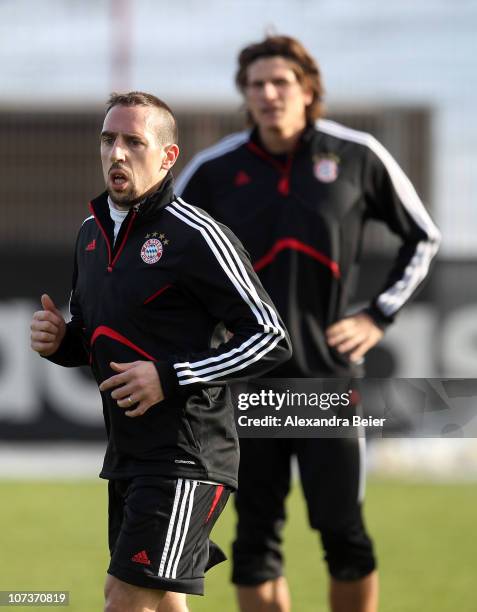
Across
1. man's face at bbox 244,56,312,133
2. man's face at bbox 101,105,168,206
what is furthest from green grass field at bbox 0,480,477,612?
man's face at bbox 101,105,168,206

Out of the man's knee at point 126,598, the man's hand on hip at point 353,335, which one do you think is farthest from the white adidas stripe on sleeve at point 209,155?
the man's knee at point 126,598

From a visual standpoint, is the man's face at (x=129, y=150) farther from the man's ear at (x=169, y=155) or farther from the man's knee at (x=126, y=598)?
the man's knee at (x=126, y=598)

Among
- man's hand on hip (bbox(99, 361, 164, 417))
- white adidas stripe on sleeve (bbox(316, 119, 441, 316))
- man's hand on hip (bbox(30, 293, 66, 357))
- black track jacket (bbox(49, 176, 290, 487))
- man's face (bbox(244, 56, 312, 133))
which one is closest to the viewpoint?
man's hand on hip (bbox(99, 361, 164, 417))

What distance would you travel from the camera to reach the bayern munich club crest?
4.16 metres

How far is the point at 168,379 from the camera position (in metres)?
4.01

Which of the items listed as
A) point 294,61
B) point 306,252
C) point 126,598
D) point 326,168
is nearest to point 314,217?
point 306,252

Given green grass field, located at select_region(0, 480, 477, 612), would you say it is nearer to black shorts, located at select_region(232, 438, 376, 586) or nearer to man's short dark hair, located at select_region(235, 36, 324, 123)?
black shorts, located at select_region(232, 438, 376, 586)

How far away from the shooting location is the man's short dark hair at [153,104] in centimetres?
423

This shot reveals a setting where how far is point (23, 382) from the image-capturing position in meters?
11.3

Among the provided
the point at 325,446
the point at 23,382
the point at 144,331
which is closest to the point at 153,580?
the point at 144,331

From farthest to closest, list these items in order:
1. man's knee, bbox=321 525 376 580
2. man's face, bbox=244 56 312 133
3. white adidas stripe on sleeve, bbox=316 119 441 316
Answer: white adidas stripe on sleeve, bbox=316 119 441 316 < man's face, bbox=244 56 312 133 < man's knee, bbox=321 525 376 580

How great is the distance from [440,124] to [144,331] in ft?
52.0

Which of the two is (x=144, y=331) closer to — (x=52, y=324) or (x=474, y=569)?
(x=52, y=324)

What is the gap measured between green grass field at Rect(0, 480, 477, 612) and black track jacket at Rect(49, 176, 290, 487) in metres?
2.32
